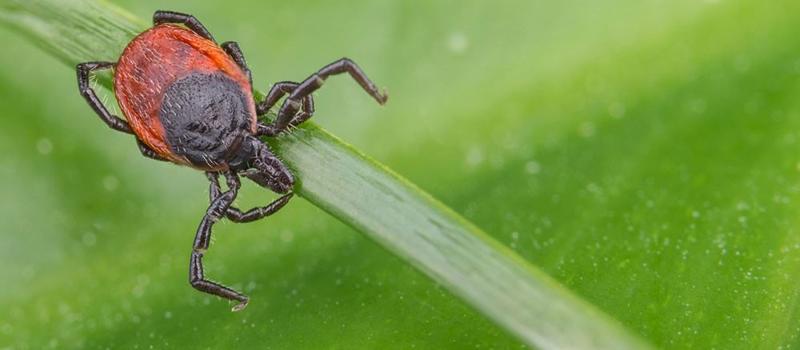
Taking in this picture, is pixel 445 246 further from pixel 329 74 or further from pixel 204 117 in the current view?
pixel 204 117

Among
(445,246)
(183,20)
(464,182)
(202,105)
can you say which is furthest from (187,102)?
(445,246)

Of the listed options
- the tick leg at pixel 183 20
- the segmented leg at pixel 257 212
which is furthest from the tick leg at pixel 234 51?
the segmented leg at pixel 257 212

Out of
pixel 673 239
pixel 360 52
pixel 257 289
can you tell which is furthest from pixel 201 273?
pixel 673 239

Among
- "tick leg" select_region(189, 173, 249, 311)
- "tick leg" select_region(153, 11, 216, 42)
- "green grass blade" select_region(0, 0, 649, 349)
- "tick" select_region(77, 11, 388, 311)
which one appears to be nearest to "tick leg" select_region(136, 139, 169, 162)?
"tick" select_region(77, 11, 388, 311)

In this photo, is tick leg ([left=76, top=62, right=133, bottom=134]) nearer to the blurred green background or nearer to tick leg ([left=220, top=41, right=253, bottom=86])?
the blurred green background

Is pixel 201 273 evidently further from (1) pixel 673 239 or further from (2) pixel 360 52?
(1) pixel 673 239

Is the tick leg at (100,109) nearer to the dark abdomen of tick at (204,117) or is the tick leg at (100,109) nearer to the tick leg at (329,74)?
the dark abdomen of tick at (204,117)
